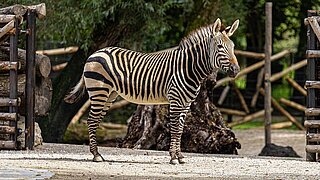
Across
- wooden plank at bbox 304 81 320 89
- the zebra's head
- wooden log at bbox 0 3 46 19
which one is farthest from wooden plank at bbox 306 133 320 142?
wooden log at bbox 0 3 46 19

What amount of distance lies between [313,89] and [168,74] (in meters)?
2.06

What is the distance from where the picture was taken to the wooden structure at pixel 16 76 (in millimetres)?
11148

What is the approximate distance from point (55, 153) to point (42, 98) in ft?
4.13

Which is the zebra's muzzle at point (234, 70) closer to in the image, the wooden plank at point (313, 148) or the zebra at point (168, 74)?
the zebra at point (168, 74)

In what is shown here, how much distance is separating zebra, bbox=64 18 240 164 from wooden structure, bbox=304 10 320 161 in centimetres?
133

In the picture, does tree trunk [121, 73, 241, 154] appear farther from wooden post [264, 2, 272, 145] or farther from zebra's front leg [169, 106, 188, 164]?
zebra's front leg [169, 106, 188, 164]

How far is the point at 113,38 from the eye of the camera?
1520 cm

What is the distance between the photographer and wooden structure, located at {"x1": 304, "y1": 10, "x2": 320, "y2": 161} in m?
11.0

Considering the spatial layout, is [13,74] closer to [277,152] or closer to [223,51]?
[223,51]

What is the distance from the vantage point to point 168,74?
1043 centimetres

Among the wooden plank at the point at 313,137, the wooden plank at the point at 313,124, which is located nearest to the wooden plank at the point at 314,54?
the wooden plank at the point at 313,124

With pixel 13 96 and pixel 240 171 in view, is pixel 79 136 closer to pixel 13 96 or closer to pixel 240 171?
pixel 13 96

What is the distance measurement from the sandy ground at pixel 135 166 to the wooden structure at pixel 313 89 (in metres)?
0.27

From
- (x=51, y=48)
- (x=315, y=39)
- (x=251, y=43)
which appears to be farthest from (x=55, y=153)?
(x=251, y=43)
